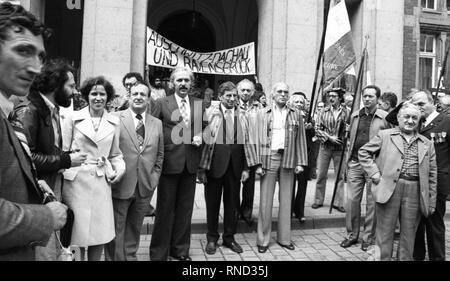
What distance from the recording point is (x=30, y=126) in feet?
9.27

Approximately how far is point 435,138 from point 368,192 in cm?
125

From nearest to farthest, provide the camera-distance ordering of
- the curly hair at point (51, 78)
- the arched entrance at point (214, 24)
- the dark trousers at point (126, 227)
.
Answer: the curly hair at point (51, 78) → the dark trousers at point (126, 227) → the arched entrance at point (214, 24)

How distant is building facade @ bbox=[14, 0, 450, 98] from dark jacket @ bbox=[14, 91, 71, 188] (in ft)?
19.7

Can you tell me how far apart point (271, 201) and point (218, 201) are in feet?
2.59

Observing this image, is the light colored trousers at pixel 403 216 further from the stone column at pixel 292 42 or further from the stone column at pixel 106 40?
the stone column at pixel 106 40

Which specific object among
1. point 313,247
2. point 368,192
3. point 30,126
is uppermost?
point 30,126

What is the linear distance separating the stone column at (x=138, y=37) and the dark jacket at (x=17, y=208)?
8.01 meters

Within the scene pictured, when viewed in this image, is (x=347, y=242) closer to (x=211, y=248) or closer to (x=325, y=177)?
(x=325, y=177)

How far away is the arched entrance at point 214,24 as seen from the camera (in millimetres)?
15086

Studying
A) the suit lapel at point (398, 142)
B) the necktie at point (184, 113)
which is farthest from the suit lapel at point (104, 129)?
the suit lapel at point (398, 142)

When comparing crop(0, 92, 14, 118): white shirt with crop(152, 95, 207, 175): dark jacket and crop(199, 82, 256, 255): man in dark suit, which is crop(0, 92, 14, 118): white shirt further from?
crop(199, 82, 256, 255): man in dark suit

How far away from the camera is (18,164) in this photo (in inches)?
58.4
